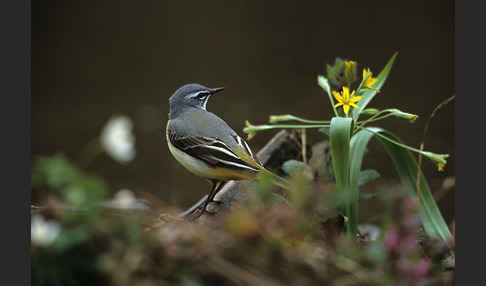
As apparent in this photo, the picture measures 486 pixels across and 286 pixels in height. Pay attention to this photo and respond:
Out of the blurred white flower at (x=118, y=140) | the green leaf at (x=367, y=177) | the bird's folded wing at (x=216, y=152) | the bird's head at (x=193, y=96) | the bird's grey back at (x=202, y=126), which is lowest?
the green leaf at (x=367, y=177)

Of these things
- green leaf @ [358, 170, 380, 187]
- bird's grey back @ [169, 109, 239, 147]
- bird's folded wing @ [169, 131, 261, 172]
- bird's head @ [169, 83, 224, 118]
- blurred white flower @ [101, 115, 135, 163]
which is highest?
bird's head @ [169, 83, 224, 118]

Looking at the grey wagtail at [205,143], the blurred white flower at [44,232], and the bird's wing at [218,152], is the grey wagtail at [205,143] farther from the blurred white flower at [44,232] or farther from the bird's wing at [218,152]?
the blurred white flower at [44,232]

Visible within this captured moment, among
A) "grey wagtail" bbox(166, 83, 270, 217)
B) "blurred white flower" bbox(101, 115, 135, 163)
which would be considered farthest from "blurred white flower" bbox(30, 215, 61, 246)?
"grey wagtail" bbox(166, 83, 270, 217)

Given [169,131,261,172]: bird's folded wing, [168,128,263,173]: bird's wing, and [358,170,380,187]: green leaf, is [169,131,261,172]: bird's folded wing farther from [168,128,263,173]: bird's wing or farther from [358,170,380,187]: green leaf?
[358,170,380,187]: green leaf

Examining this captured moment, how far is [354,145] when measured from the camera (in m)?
1.06

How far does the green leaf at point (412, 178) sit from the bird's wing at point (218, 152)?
213 millimetres

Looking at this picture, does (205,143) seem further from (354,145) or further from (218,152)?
(354,145)

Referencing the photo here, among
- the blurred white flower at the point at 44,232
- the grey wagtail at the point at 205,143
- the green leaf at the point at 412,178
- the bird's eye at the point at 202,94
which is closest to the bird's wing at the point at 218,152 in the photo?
the grey wagtail at the point at 205,143

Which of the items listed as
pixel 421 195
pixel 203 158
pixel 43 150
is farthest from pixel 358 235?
pixel 43 150

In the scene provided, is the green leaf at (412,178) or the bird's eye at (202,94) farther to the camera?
the bird's eye at (202,94)

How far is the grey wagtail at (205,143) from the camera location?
1.00m

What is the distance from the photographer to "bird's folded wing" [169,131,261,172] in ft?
3.22

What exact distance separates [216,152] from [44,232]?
1.76 feet

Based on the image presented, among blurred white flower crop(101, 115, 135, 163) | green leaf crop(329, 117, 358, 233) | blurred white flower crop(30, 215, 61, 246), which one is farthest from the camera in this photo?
green leaf crop(329, 117, 358, 233)
